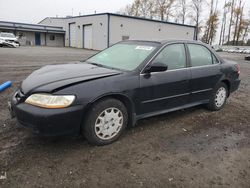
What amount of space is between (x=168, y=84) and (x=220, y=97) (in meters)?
1.89

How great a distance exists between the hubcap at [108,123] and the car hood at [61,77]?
535 millimetres

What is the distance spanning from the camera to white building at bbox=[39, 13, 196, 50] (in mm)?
32562

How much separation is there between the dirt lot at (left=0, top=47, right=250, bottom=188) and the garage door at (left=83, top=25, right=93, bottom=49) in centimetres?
3278

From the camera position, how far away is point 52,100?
2.93m

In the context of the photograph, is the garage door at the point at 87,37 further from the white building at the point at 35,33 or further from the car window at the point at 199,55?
the car window at the point at 199,55

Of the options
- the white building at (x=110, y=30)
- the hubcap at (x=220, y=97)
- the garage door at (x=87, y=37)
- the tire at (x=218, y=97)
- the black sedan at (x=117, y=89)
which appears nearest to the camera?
the black sedan at (x=117, y=89)

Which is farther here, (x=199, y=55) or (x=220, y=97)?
(x=220, y=97)

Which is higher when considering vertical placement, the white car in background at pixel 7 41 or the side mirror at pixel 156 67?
the side mirror at pixel 156 67

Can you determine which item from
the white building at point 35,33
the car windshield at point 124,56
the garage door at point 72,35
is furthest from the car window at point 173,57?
the white building at point 35,33

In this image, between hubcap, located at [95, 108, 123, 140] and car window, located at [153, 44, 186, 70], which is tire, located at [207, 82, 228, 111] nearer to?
car window, located at [153, 44, 186, 70]

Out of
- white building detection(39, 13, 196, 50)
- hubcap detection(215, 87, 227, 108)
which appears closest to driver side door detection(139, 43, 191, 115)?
hubcap detection(215, 87, 227, 108)

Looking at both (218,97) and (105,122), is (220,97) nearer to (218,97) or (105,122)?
(218,97)

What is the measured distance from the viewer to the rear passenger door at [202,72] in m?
4.55

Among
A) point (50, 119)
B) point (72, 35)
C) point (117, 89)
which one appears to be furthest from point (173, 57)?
point (72, 35)
